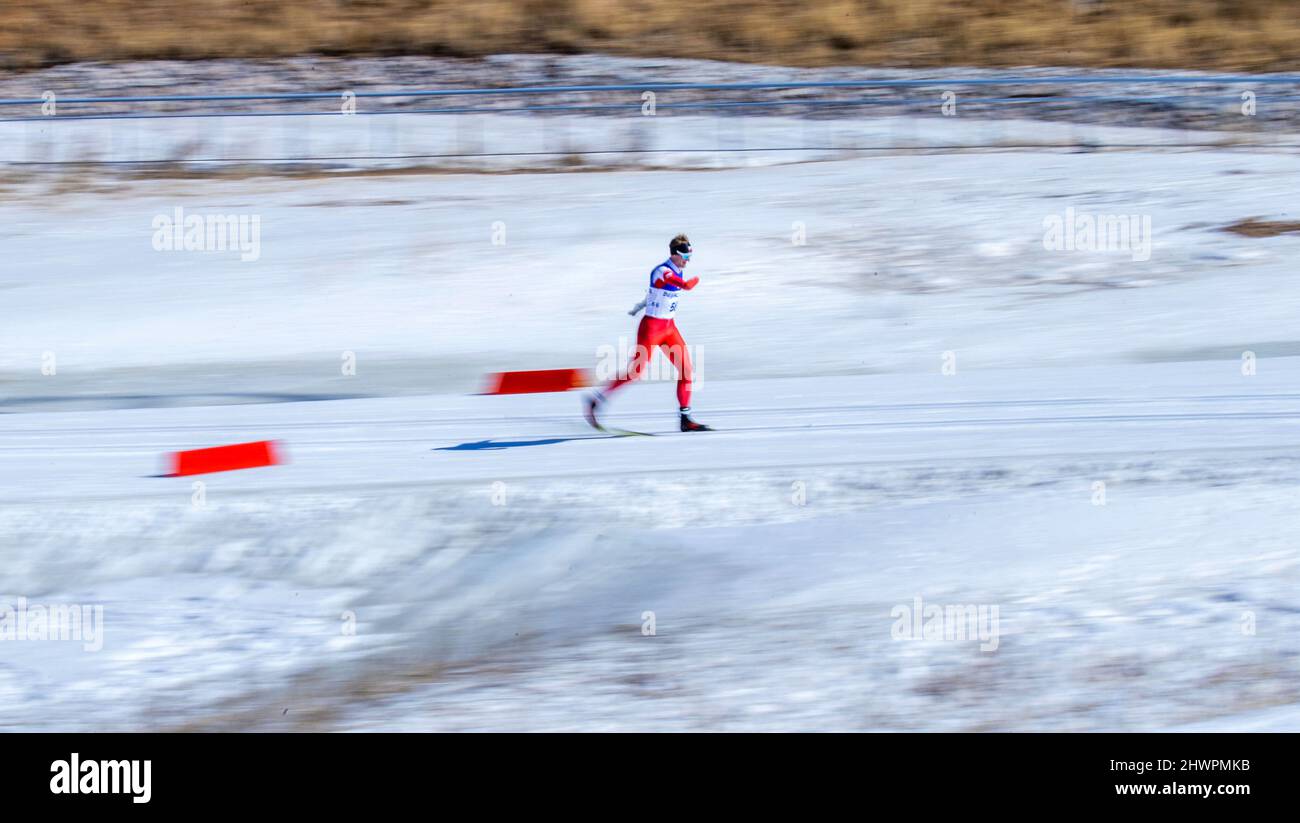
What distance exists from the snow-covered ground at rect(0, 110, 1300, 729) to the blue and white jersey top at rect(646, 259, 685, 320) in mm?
1052

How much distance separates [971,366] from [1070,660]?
21.4 ft

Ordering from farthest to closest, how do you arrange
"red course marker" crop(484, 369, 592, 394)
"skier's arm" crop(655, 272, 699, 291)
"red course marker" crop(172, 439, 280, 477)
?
1. "red course marker" crop(484, 369, 592, 394)
2. "red course marker" crop(172, 439, 280, 477)
3. "skier's arm" crop(655, 272, 699, 291)

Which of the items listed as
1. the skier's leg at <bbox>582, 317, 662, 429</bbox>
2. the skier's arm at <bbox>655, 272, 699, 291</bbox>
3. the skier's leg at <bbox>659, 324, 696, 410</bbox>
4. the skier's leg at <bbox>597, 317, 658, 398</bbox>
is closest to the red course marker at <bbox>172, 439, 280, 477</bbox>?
the skier's leg at <bbox>582, 317, 662, 429</bbox>

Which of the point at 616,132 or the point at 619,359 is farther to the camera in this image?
the point at 616,132

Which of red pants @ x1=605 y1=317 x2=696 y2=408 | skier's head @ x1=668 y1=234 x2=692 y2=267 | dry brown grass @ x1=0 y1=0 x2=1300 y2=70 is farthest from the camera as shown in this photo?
dry brown grass @ x1=0 y1=0 x2=1300 y2=70

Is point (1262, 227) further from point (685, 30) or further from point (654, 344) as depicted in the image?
point (685, 30)

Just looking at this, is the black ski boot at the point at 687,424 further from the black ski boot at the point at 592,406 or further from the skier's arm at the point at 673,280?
the skier's arm at the point at 673,280

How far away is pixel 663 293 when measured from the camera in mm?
9125

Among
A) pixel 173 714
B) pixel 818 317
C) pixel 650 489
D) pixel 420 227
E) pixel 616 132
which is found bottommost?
pixel 173 714

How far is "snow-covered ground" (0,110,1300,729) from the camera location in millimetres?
6703

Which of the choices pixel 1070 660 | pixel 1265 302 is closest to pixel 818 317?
pixel 1265 302

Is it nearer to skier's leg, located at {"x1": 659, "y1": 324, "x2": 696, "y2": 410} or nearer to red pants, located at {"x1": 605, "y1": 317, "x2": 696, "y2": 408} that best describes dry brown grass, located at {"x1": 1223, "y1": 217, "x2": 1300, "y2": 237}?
skier's leg, located at {"x1": 659, "y1": 324, "x2": 696, "y2": 410}
